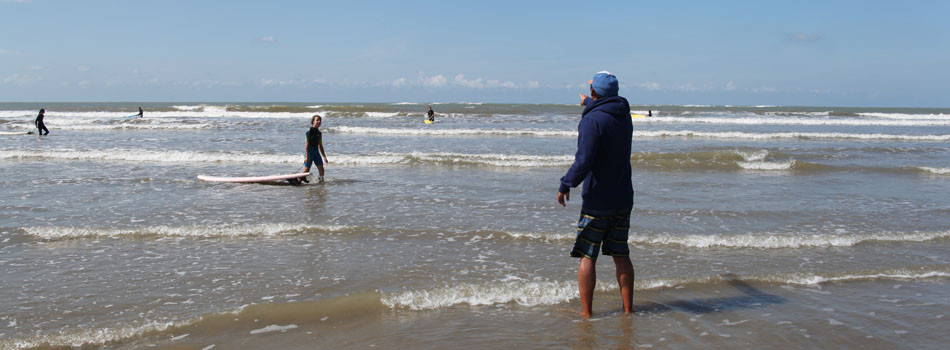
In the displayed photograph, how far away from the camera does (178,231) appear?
25.0 feet

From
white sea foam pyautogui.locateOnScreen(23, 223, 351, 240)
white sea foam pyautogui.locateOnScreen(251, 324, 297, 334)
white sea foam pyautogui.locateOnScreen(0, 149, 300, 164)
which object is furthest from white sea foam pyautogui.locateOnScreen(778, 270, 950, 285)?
white sea foam pyautogui.locateOnScreen(0, 149, 300, 164)

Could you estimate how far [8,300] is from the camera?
5.12 meters

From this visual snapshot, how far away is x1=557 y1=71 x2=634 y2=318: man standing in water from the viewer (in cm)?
421

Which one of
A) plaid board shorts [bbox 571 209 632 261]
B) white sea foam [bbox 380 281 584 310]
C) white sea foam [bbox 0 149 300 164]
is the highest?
plaid board shorts [bbox 571 209 632 261]

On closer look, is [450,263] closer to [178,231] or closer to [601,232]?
[601,232]

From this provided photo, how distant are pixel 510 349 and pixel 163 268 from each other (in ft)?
12.7

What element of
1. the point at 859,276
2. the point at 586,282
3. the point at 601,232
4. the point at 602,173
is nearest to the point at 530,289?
the point at 586,282

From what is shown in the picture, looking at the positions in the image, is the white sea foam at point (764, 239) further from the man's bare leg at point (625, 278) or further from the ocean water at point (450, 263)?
the man's bare leg at point (625, 278)

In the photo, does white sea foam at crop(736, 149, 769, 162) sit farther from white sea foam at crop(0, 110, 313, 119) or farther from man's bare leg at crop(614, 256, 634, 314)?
white sea foam at crop(0, 110, 313, 119)

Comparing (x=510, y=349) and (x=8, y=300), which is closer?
(x=510, y=349)

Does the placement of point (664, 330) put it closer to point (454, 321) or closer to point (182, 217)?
point (454, 321)

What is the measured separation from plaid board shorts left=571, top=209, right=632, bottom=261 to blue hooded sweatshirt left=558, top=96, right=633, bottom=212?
65mm

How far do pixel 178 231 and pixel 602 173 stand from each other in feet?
18.7

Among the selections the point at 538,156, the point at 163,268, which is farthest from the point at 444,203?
the point at 538,156
